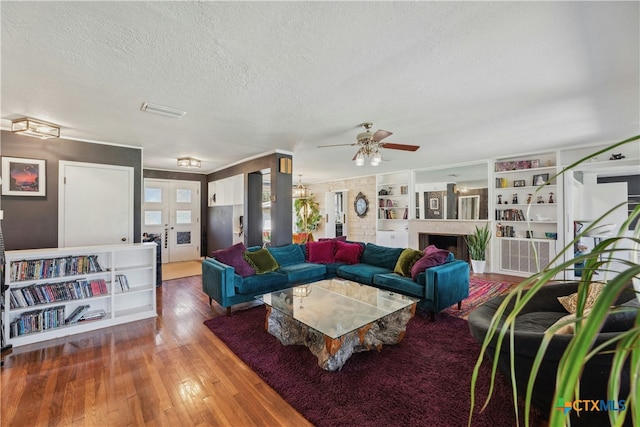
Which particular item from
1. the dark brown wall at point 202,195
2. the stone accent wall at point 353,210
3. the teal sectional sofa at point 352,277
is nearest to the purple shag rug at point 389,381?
the teal sectional sofa at point 352,277

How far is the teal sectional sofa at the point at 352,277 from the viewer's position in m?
3.26

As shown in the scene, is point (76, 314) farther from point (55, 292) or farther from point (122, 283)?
point (122, 283)

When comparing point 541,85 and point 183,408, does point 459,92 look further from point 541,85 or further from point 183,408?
point 183,408

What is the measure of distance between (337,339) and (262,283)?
1779 millimetres

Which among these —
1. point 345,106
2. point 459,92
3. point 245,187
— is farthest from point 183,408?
point 245,187

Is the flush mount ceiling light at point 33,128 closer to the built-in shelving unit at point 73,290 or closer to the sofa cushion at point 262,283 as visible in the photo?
the built-in shelving unit at point 73,290

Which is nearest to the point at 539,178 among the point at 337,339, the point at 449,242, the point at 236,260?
the point at 449,242

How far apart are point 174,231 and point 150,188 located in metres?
1.17

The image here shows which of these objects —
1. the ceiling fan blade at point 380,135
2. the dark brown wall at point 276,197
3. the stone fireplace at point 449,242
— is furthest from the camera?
the stone fireplace at point 449,242

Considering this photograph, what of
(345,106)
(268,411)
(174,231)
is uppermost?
(345,106)

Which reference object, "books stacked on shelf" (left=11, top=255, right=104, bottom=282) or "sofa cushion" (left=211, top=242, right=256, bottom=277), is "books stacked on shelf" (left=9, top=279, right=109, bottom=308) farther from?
"sofa cushion" (left=211, top=242, right=256, bottom=277)

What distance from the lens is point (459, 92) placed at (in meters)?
2.53

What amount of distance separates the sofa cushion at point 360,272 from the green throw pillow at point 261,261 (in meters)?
1.03

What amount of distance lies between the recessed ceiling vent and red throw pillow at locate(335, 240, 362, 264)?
3.06 metres
